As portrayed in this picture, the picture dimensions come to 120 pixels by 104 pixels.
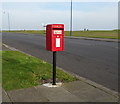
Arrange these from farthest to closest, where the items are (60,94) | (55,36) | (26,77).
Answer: (26,77) → (55,36) → (60,94)

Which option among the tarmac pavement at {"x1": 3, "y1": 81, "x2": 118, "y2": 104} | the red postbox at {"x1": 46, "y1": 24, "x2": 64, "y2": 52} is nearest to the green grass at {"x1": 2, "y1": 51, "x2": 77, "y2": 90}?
the tarmac pavement at {"x1": 3, "y1": 81, "x2": 118, "y2": 104}

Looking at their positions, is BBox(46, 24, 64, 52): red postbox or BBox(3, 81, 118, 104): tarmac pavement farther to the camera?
BBox(46, 24, 64, 52): red postbox

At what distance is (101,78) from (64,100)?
2345 mm

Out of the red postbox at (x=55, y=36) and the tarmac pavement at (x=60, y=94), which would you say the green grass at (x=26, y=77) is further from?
the red postbox at (x=55, y=36)

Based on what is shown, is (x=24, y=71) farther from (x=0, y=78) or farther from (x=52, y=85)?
(x=52, y=85)

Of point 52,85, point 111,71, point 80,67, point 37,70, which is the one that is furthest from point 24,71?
point 111,71

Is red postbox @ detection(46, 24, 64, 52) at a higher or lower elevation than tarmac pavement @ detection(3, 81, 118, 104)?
higher

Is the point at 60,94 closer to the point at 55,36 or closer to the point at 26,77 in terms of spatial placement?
the point at 55,36

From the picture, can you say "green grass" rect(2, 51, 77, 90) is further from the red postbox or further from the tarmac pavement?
the red postbox

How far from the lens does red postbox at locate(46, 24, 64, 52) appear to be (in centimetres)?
494

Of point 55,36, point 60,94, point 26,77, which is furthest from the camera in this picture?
point 26,77

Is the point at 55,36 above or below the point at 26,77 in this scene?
above

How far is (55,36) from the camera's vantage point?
5016mm

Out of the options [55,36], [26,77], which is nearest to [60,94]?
[55,36]
